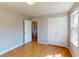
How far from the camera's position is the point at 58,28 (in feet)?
18.0

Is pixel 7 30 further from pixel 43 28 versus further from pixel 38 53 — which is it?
pixel 43 28

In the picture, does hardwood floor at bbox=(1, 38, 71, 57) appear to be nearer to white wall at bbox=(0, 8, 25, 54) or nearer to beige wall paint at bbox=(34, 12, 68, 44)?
white wall at bbox=(0, 8, 25, 54)

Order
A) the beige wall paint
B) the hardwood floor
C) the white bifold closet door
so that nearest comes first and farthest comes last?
1. the hardwood floor
2. the white bifold closet door
3. the beige wall paint

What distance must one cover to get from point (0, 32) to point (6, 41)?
0.66 metres

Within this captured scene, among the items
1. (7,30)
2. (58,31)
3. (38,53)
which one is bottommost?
(38,53)

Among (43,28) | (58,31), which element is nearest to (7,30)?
(43,28)

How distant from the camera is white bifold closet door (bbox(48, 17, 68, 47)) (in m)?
5.17

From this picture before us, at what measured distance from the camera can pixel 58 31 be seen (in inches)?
216

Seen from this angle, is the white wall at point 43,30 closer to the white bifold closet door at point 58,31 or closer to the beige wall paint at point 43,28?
the beige wall paint at point 43,28

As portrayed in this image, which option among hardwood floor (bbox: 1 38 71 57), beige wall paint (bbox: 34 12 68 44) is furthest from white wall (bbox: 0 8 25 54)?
beige wall paint (bbox: 34 12 68 44)

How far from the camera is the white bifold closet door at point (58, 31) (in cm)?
517

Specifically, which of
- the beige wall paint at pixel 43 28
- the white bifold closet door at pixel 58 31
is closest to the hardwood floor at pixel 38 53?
the white bifold closet door at pixel 58 31

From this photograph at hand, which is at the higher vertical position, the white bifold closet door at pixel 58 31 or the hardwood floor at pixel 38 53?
the white bifold closet door at pixel 58 31

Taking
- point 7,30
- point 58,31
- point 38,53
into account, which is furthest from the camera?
point 58,31
